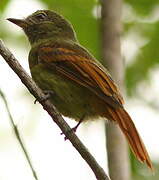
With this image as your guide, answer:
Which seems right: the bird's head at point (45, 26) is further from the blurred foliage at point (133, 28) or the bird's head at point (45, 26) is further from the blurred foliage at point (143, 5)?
the blurred foliage at point (143, 5)

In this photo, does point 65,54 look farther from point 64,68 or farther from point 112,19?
point 112,19

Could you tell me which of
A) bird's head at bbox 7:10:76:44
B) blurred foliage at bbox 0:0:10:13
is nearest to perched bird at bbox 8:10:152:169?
bird's head at bbox 7:10:76:44

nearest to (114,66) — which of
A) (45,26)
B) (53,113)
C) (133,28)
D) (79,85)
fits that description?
(53,113)

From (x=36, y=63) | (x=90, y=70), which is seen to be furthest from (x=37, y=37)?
(x=90, y=70)

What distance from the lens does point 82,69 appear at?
530 centimetres

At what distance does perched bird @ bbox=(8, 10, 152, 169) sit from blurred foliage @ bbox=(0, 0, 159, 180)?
1.71ft

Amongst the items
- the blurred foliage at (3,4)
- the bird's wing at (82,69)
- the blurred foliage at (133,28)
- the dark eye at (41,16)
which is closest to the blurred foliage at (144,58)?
the blurred foliage at (133,28)

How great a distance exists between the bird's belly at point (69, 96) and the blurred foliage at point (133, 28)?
1001mm

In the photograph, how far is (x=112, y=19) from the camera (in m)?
4.89

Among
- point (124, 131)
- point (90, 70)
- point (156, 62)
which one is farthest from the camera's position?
point (156, 62)

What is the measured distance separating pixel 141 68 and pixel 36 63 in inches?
66.6

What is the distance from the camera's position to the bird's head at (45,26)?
6211 mm

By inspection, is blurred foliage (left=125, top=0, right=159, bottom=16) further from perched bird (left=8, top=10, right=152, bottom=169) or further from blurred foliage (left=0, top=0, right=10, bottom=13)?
blurred foliage (left=0, top=0, right=10, bottom=13)

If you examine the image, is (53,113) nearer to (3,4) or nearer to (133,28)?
(3,4)
